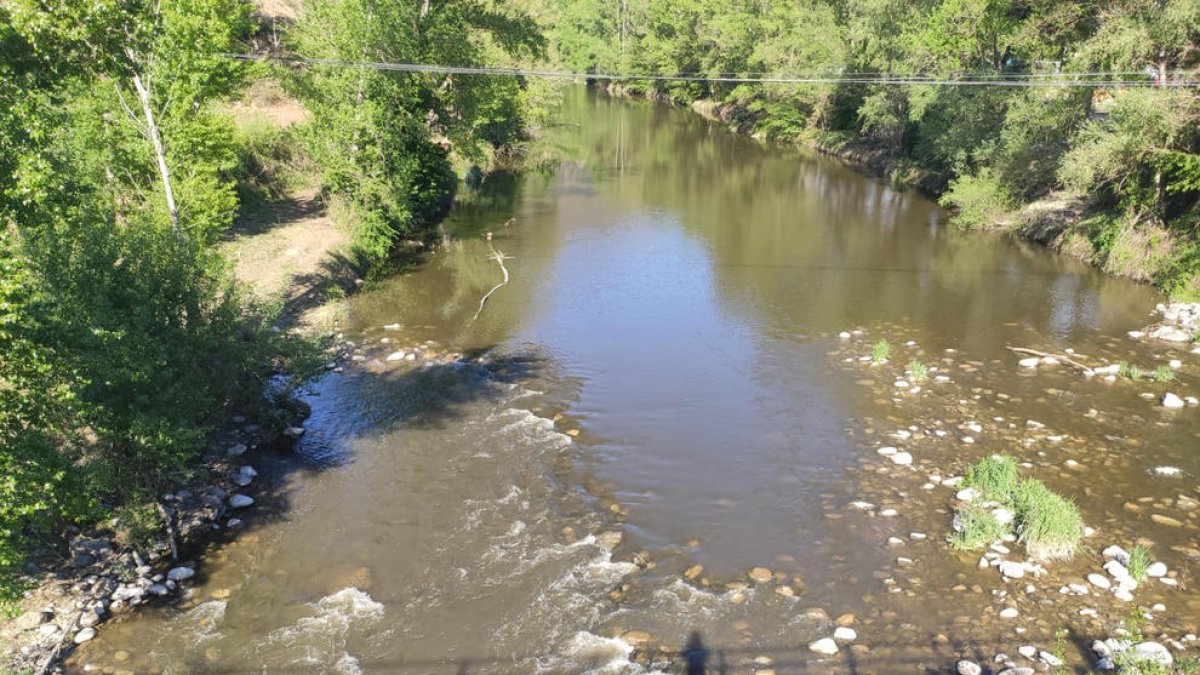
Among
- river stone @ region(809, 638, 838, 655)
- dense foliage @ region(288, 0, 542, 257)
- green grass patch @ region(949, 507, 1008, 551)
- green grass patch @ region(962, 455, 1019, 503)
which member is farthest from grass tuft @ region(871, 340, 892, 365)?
dense foliage @ region(288, 0, 542, 257)

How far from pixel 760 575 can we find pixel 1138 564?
5439mm

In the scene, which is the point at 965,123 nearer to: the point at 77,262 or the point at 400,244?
the point at 400,244

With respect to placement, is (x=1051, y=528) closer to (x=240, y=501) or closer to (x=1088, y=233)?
(x=240, y=501)

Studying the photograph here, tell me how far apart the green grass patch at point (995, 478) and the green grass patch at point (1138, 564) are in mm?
1905

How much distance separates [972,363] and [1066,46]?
1592cm

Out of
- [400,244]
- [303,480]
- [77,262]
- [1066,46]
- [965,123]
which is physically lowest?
[303,480]

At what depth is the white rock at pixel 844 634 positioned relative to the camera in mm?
10250

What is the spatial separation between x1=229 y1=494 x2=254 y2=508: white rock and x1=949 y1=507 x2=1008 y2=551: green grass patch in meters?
11.9

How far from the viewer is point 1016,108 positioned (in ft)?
99.1

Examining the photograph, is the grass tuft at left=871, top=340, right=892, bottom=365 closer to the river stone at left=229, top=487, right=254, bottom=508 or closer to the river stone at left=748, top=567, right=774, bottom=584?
the river stone at left=748, top=567, right=774, bottom=584

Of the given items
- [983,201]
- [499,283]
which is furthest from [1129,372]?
[499,283]

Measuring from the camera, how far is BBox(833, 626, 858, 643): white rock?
404 inches

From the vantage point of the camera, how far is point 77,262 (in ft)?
34.6

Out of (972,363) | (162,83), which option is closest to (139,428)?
(162,83)
